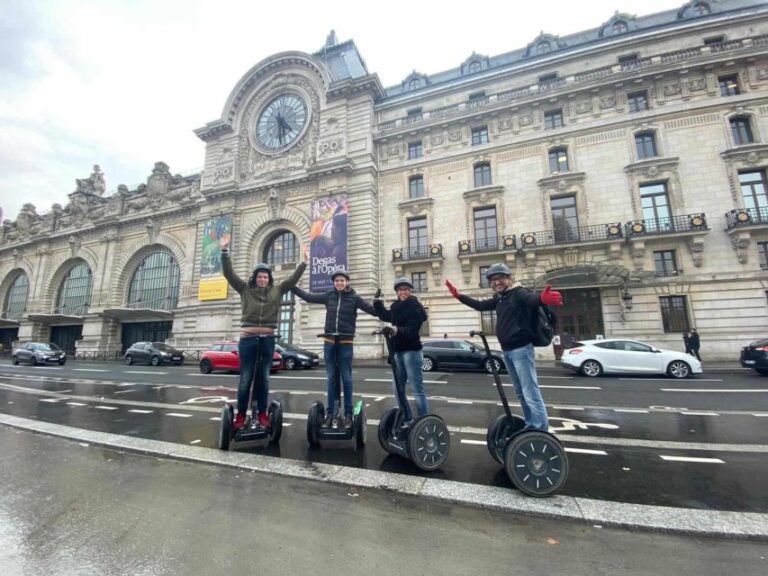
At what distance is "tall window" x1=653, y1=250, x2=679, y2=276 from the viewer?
695 inches

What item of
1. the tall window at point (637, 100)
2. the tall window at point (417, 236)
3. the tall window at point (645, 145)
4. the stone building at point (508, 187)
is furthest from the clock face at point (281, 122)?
the tall window at point (645, 145)

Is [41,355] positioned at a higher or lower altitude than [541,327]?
lower

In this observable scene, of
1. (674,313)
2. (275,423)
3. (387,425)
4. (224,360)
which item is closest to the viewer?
(387,425)

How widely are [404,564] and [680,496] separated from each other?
8.89ft

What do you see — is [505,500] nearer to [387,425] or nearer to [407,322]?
[387,425]

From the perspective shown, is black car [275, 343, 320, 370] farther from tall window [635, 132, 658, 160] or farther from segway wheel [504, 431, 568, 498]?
tall window [635, 132, 658, 160]

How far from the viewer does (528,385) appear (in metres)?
3.45

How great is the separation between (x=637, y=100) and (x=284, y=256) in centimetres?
2567

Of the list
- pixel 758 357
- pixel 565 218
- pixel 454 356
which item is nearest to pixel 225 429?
pixel 454 356

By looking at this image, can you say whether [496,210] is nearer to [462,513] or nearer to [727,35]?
[727,35]

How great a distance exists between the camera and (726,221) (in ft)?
55.8

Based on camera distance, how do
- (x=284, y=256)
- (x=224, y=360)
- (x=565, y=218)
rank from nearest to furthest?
(x=224, y=360), (x=565, y=218), (x=284, y=256)

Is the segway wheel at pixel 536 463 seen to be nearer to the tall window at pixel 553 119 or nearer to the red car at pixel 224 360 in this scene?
the red car at pixel 224 360

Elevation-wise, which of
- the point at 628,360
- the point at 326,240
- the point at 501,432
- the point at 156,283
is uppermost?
the point at 326,240
